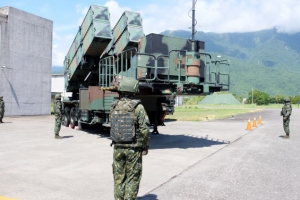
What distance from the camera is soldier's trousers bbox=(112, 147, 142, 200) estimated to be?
422 centimetres

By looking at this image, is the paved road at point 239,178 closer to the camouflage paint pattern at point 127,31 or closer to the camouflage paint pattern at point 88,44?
the camouflage paint pattern at point 127,31

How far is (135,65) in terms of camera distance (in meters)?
→ 9.52

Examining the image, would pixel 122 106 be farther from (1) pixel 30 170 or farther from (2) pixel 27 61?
(2) pixel 27 61

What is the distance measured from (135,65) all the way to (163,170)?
382 cm

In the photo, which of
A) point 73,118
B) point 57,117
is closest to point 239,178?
point 57,117

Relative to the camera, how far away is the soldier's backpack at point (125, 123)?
14.1 ft

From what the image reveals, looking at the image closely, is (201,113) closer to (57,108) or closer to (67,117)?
(67,117)

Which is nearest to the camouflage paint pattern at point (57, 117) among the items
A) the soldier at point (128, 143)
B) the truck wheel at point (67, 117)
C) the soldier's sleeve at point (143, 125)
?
the truck wheel at point (67, 117)

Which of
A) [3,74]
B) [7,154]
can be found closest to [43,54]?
[3,74]

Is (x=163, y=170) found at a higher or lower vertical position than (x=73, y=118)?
lower

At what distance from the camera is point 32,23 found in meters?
25.0

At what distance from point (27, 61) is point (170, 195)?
22628 millimetres

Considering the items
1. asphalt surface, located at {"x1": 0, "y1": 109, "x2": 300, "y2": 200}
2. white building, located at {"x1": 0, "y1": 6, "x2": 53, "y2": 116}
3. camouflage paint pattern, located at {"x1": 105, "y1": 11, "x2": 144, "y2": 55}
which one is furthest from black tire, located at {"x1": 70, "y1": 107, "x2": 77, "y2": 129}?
white building, located at {"x1": 0, "y1": 6, "x2": 53, "y2": 116}

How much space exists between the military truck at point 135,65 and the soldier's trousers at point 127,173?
4535 millimetres
